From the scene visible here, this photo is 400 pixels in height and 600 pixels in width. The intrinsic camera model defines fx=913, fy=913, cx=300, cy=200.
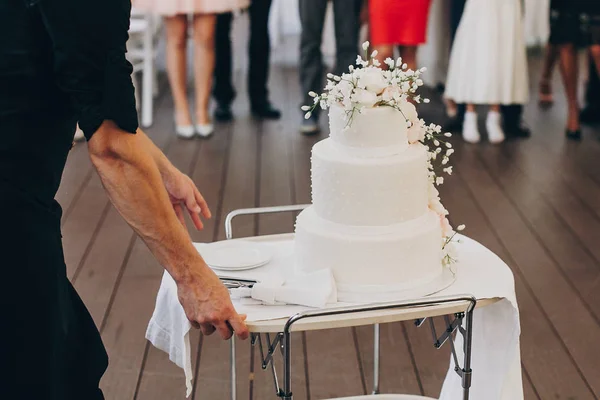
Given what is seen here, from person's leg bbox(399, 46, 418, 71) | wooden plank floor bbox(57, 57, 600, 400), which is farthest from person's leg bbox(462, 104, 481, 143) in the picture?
person's leg bbox(399, 46, 418, 71)

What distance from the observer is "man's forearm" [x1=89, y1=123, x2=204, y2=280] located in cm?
143

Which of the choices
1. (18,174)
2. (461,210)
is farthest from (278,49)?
(18,174)

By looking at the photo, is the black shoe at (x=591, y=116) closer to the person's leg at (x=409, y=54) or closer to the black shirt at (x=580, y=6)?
the black shirt at (x=580, y=6)

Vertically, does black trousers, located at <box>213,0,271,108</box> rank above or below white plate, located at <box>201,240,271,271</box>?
below

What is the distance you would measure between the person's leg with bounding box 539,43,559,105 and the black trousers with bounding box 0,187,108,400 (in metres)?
5.10

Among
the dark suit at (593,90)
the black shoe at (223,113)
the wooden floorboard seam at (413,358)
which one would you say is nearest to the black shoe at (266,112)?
the black shoe at (223,113)

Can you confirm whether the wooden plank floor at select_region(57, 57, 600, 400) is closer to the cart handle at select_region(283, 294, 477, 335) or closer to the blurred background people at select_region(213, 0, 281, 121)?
the blurred background people at select_region(213, 0, 281, 121)

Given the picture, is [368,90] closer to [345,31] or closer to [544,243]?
[544,243]

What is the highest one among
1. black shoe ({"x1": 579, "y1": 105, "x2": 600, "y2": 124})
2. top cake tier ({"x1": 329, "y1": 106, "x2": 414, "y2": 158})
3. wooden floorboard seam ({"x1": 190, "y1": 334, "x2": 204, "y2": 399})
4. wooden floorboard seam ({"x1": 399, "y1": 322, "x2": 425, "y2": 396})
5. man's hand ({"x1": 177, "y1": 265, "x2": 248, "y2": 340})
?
top cake tier ({"x1": 329, "y1": 106, "x2": 414, "y2": 158})

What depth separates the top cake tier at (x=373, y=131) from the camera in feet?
6.06

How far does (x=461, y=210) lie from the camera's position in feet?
14.0

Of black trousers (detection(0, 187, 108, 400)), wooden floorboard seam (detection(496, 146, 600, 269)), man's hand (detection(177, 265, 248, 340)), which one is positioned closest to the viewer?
black trousers (detection(0, 187, 108, 400))

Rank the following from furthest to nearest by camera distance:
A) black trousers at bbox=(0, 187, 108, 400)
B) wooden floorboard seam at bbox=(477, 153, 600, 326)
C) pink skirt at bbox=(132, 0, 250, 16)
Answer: pink skirt at bbox=(132, 0, 250, 16)
wooden floorboard seam at bbox=(477, 153, 600, 326)
black trousers at bbox=(0, 187, 108, 400)

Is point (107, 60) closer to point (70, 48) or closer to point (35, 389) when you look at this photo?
point (70, 48)
